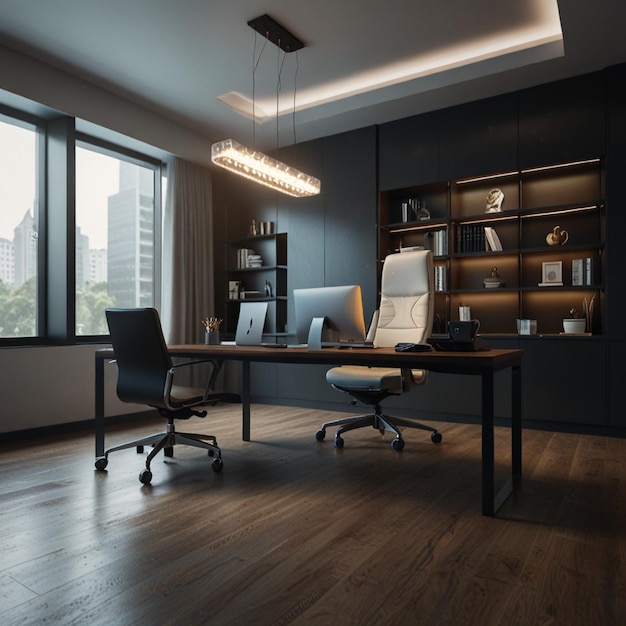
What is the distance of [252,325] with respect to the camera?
346 centimetres

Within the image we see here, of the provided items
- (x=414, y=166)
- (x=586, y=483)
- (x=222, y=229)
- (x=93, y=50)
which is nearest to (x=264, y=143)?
(x=222, y=229)

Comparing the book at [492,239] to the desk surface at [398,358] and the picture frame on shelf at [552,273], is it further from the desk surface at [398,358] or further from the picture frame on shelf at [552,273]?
the desk surface at [398,358]

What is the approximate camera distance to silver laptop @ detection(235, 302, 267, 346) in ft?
11.2

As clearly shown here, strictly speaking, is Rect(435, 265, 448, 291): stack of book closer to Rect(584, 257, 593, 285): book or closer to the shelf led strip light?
Rect(584, 257, 593, 285): book

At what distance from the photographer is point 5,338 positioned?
404cm

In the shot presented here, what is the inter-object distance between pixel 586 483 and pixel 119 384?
2.74m

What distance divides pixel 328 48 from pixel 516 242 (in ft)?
7.72

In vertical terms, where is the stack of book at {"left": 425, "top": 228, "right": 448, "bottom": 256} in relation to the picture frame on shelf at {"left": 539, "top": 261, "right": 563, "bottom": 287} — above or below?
above

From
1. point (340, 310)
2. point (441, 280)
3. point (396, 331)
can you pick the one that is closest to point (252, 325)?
point (340, 310)

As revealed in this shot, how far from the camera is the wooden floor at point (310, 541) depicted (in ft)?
5.03

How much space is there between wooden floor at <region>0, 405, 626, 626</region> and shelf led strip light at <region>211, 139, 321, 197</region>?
2038mm

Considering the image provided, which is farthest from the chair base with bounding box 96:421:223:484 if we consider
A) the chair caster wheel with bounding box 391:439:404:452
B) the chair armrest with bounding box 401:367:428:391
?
the chair armrest with bounding box 401:367:428:391

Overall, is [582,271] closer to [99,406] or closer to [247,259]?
[247,259]

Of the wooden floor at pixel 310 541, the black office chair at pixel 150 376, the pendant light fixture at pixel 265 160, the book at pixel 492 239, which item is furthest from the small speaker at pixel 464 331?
the book at pixel 492 239
